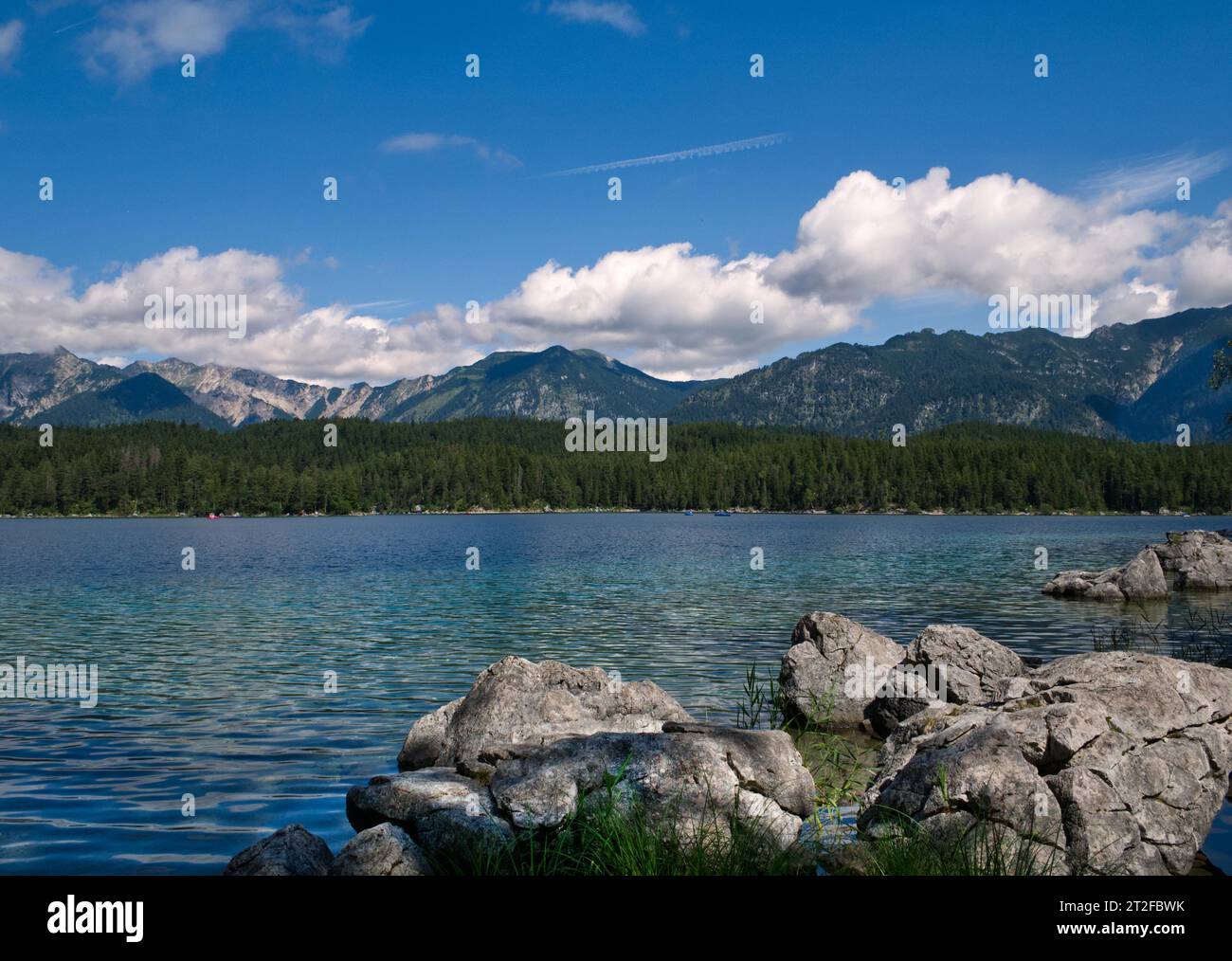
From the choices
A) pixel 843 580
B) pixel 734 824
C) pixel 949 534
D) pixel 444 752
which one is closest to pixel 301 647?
pixel 444 752

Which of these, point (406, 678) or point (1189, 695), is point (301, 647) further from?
point (1189, 695)

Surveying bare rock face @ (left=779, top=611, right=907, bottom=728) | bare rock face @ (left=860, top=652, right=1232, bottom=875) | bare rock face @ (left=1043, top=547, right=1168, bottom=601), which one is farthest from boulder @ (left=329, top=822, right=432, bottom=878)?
bare rock face @ (left=1043, top=547, right=1168, bottom=601)

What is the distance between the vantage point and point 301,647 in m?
34.5

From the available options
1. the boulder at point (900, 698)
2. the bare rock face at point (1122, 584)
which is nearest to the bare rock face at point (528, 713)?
the boulder at point (900, 698)

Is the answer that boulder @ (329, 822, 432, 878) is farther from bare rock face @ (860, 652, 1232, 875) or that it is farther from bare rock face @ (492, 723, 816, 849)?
bare rock face @ (860, 652, 1232, 875)

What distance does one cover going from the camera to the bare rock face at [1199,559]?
57.4m

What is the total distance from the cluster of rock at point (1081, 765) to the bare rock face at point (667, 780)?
4.84 ft

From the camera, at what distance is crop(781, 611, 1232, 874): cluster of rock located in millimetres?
12266

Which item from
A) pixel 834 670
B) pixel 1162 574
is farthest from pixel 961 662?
pixel 1162 574

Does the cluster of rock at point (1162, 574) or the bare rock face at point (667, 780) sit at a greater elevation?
the bare rock face at point (667, 780)

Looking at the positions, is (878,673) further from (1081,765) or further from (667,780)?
(667,780)

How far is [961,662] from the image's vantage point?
22641 millimetres

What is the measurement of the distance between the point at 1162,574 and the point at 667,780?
163ft

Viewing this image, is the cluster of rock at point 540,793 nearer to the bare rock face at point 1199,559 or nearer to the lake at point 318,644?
the lake at point 318,644
